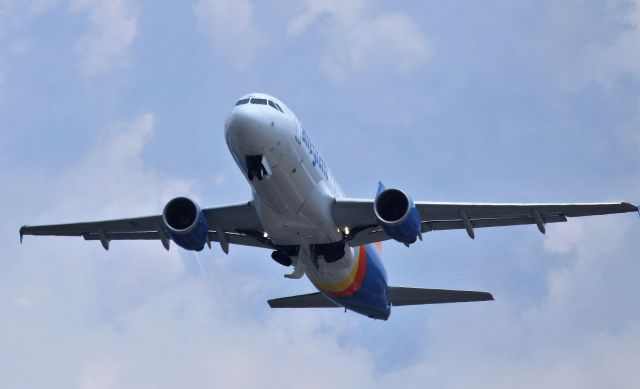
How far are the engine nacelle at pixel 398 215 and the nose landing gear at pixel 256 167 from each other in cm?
418

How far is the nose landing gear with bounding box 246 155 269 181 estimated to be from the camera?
122 ft

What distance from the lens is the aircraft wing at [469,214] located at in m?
40.2

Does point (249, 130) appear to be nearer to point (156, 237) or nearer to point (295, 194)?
point (295, 194)

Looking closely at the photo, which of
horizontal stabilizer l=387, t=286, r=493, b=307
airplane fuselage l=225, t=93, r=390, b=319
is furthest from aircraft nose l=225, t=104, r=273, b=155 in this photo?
horizontal stabilizer l=387, t=286, r=493, b=307

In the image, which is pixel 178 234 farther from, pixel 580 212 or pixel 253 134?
pixel 580 212

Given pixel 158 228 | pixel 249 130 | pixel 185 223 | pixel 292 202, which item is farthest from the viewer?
pixel 158 228

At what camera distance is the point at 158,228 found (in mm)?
43469

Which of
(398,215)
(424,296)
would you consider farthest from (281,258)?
(424,296)

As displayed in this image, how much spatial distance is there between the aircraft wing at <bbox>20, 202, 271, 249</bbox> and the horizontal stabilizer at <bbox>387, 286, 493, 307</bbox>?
6.65m

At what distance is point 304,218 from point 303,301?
29.3 ft

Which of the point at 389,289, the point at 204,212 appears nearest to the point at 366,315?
the point at 389,289

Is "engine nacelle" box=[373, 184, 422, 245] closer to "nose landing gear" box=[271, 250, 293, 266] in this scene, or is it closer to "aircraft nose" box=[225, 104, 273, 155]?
"aircraft nose" box=[225, 104, 273, 155]

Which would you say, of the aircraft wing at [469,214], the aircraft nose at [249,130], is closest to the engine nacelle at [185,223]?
the aircraft nose at [249,130]

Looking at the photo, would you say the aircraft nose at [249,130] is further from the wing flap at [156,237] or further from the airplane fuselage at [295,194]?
the wing flap at [156,237]
